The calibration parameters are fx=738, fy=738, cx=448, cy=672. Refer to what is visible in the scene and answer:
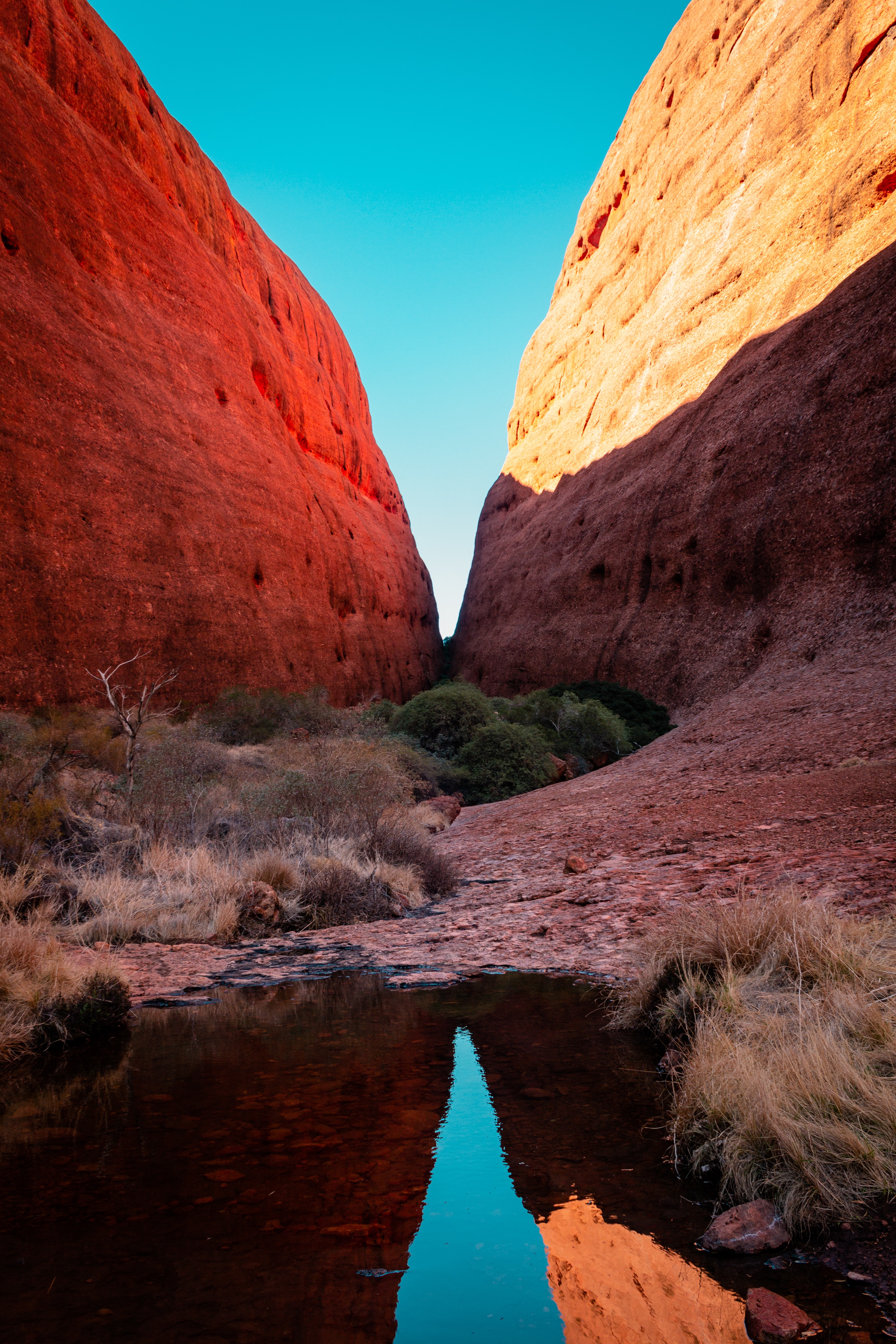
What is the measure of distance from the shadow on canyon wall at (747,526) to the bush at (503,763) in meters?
5.31

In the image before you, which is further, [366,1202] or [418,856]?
[418,856]

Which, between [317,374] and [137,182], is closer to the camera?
[137,182]

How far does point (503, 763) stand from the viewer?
15492 mm

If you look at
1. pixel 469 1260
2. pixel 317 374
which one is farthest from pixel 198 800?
pixel 317 374

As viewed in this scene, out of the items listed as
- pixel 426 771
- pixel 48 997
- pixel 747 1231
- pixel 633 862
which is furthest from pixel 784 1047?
pixel 426 771

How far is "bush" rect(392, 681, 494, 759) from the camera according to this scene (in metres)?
17.9

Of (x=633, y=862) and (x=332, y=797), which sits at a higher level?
(x=332, y=797)

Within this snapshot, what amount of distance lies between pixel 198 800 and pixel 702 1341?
7668 mm

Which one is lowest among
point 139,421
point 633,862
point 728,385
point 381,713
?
point 633,862

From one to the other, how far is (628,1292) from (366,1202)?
771mm

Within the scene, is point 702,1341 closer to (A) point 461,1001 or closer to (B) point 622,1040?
(B) point 622,1040

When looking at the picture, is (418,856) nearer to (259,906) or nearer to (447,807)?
(259,906)

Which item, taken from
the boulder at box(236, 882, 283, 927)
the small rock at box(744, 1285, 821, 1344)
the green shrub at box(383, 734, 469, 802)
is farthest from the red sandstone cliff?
the small rock at box(744, 1285, 821, 1344)

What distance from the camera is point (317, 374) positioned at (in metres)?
35.0
